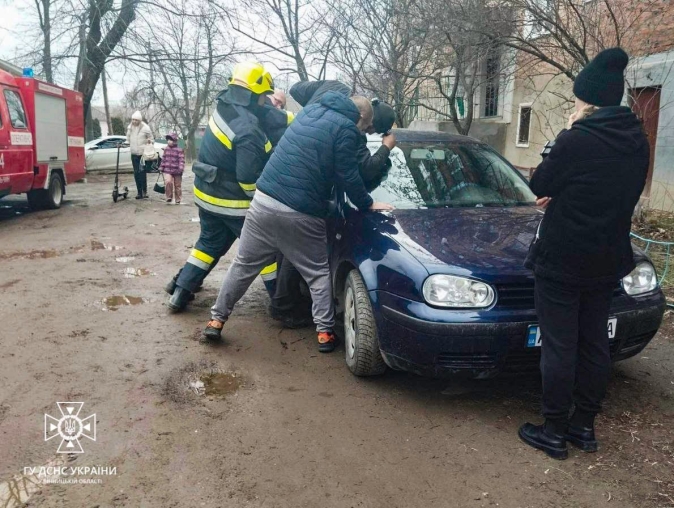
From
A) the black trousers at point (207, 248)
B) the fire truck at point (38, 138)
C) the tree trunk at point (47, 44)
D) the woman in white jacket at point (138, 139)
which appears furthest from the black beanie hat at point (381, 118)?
the tree trunk at point (47, 44)

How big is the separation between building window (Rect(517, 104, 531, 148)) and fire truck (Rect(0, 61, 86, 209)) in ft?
33.6

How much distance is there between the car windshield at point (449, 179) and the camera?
13.9 feet

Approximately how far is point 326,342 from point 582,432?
1803 millimetres

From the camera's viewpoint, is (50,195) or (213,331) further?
(50,195)

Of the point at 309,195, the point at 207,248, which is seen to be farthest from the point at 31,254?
the point at 309,195

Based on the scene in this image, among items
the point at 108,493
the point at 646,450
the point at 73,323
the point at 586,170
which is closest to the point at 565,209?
the point at 586,170

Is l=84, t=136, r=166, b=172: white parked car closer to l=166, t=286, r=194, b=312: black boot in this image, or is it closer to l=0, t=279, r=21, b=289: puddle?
l=0, t=279, r=21, b=289: puddle

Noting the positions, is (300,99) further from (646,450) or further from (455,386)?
(646,450)

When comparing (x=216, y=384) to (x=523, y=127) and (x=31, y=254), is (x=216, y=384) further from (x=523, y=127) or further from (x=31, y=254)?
(x=523, y=127)

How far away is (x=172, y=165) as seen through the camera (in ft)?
39.2

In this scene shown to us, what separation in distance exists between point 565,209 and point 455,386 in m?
1.41

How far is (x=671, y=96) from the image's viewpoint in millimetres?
9062

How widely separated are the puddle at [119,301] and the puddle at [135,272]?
2.68ft

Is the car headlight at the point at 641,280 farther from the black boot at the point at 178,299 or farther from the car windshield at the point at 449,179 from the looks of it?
the black boot at the point at 178,299
